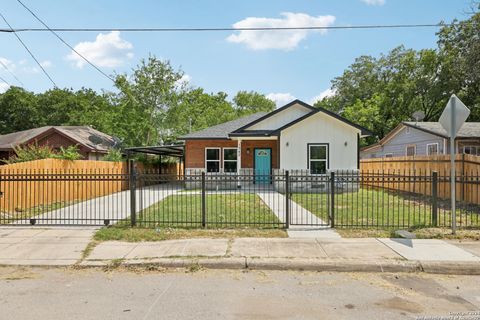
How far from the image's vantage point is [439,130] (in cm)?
2122

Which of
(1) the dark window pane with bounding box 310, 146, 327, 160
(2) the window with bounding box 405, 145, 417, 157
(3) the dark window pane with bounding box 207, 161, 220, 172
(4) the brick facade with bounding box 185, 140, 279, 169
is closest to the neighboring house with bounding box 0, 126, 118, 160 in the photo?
(4) the brick facade with bounding box 185, 140, 279, 169

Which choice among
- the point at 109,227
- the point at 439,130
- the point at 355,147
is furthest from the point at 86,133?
the point at 439,130

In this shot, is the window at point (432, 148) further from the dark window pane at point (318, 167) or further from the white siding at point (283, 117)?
the white siding at point (283, 117)

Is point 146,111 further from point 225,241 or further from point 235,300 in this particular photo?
point 235,300

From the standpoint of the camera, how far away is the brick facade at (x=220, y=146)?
73.9 feet

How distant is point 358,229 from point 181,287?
511cm

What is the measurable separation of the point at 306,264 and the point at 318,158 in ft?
45.7

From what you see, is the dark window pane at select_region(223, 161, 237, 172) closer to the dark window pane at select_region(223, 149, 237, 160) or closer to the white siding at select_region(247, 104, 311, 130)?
the dark window pane at select_region(223, 149, 237, 160)

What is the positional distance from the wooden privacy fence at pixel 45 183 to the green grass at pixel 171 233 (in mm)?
1549

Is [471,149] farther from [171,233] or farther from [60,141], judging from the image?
[60,141]

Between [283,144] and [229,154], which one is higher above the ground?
[283,144]

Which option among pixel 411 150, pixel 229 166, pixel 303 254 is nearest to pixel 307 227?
pixel 303 254

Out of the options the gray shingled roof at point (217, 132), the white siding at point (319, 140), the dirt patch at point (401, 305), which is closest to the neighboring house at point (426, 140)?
the white siding at point (319, 140)

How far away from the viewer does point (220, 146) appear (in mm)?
22719
